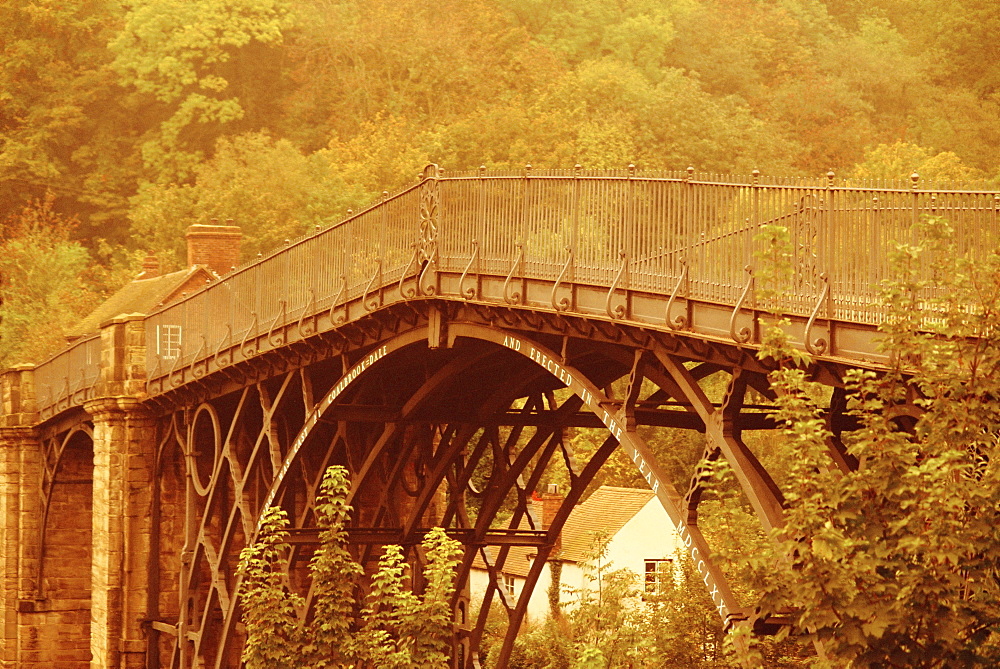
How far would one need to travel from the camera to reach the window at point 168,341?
1193 inches

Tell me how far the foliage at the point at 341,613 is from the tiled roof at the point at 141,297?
17.3 m

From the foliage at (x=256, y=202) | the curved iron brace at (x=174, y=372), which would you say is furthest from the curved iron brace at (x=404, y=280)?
the foliage at (x=256, y=202)

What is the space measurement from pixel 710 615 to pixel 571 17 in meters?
58.3

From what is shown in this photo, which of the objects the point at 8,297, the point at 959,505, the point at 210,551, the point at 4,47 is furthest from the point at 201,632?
the point at 4,47

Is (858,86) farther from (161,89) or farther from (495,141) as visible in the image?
(161,89)

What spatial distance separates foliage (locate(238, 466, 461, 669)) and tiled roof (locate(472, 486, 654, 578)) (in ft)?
97.3

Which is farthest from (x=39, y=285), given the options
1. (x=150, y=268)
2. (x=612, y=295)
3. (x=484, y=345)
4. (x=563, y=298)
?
(x=612, y=295)

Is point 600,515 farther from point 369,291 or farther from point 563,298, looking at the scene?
point 563,298

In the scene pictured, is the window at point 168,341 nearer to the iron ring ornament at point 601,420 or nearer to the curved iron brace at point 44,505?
the iron ring ornament at point 601,420

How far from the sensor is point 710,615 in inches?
1374

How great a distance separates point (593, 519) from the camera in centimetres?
5425

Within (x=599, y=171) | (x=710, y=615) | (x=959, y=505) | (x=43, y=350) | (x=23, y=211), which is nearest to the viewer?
(x=959, y=505)

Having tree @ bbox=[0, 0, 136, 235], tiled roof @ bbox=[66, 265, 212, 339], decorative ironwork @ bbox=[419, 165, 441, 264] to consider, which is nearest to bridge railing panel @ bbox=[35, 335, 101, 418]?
tiled roof @ bbox=[66, 265, 212, 339]

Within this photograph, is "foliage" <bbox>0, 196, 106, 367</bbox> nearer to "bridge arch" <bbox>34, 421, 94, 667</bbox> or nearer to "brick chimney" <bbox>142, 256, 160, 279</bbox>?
"brick chimney" <bbox>142, 256, 160, 279</bbox>
